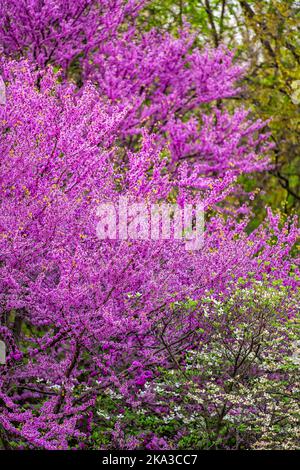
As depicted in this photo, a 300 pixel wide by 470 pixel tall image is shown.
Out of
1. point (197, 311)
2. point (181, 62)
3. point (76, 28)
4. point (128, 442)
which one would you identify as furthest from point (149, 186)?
point (181, 62)

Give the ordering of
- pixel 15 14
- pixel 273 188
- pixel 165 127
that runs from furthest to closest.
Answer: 1. pixel 273 188
2. pixel 165 127
3. pixel 15 14

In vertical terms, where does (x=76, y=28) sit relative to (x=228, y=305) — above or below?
above

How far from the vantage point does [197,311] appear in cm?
673

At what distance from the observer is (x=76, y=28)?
9398 mm

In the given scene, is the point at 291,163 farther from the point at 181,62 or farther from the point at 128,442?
the point at 128,442

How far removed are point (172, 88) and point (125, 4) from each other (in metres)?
1.42

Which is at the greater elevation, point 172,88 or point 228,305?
point 172,88

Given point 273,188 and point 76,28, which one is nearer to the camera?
point 76,28

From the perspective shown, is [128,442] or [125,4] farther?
[125,4]

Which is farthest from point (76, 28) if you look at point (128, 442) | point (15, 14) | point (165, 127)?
point (128, 442)

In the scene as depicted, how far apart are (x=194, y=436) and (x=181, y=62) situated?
5960 mm

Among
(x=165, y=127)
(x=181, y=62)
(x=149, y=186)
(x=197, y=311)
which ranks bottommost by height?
(x=197, y=311)
